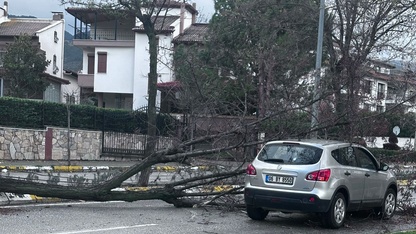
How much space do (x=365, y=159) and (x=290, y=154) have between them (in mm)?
2047

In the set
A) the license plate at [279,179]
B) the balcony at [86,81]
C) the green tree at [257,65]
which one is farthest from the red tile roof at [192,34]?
the license plate at [279,179]

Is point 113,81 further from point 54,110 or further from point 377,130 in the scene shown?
point 377,130

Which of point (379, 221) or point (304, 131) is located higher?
point (304, 131)

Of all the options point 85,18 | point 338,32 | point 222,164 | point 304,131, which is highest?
point 85,18

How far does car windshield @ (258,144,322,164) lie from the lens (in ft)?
37.7

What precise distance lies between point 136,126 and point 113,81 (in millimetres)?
13204

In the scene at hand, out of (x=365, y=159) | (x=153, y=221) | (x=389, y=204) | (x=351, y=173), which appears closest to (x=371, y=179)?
(x=365, y=159)

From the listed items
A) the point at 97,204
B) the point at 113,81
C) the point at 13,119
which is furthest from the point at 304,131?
the point at 113,81

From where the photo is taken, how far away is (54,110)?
3067cm

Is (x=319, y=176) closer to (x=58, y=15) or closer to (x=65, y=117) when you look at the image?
(x=65, y=117)

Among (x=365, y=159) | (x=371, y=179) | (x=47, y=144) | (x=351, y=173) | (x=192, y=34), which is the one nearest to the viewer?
(x=351, y=173)

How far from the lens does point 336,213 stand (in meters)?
11.5

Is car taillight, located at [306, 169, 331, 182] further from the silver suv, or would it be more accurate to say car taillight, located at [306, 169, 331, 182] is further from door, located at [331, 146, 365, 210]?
door, located at [331, 146, 365, 210]

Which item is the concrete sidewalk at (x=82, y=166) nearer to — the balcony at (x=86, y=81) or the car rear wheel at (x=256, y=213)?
the car rear wheel at (x=256, y=213)
